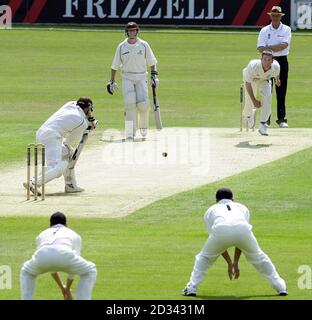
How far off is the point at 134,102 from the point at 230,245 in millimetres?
13288

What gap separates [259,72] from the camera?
26234mm

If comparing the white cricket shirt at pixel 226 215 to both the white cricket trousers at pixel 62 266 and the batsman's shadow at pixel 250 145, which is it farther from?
the batsman's shadow at pixel 250 145

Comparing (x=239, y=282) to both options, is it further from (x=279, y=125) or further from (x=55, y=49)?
(x=55, y=49)

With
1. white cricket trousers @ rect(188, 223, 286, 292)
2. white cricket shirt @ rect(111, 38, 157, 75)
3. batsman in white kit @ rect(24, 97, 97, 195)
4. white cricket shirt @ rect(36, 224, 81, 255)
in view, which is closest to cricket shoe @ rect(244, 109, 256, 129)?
white cricket shirt @ rect(111, 38, 157, 75)

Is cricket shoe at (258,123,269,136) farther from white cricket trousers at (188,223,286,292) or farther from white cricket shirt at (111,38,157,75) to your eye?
white cricket trousers at (188,223,286,292)

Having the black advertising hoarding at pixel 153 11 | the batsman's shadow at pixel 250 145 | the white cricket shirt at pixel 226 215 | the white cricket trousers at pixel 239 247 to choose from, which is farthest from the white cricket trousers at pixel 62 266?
the black advertising hoarding at pixel 153 11

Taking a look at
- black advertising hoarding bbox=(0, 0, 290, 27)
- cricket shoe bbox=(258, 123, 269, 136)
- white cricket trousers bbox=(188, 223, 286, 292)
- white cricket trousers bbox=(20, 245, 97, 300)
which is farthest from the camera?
black advertising hoarding bbox=(0, 0, 290, 27)

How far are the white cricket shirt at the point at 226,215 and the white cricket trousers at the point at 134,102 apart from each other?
41.2 feet

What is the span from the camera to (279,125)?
28953mm

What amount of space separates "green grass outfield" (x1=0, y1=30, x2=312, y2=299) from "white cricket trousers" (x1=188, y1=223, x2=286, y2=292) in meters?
0.20

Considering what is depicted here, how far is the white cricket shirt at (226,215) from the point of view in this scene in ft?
46.8

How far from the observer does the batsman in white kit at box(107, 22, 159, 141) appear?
26.9 m

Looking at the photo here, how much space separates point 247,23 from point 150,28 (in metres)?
3.75

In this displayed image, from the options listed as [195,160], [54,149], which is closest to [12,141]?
[195,160]
